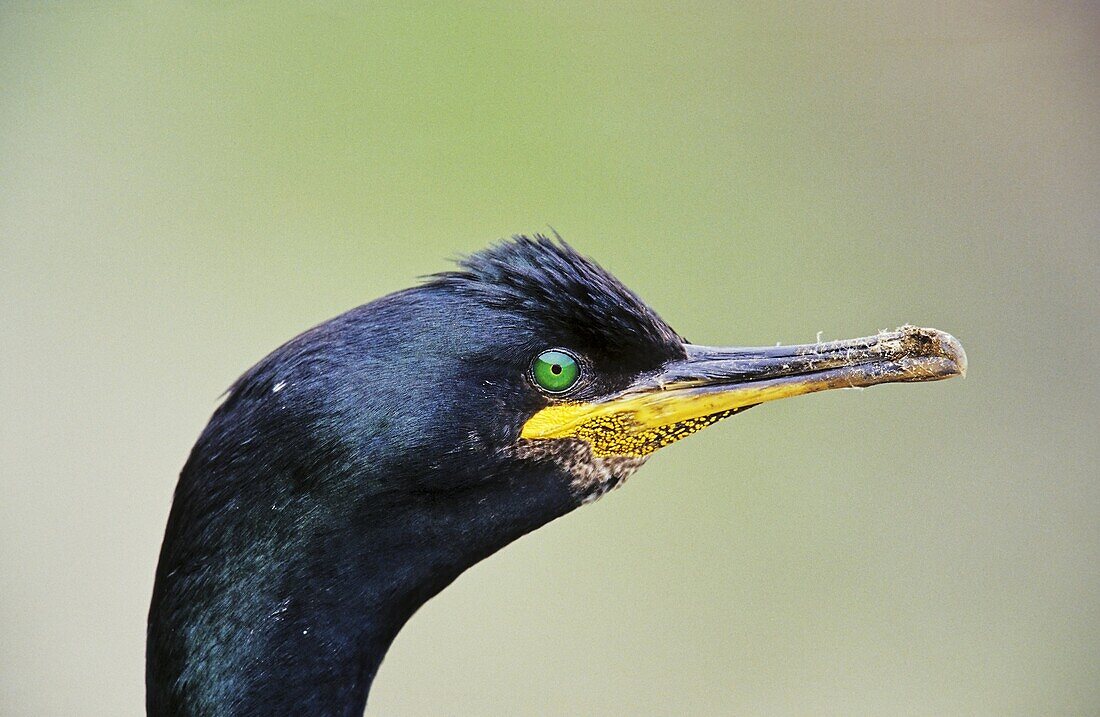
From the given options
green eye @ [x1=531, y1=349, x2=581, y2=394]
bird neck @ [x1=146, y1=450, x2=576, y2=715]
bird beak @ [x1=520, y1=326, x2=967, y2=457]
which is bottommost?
bird neck @ [x1=146, y1=450, x2=576, y2=715]

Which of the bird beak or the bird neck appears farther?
the bird beak

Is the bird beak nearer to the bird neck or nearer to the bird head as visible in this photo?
the bird head

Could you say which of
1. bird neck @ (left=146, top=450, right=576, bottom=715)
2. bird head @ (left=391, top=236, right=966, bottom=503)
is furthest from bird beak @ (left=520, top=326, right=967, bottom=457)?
bird neck @ (left=146, top=450, right=576, bottom=715)

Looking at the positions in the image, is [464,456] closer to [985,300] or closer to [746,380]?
[746,380]

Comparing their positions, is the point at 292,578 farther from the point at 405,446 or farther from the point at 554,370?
the point at 554,370

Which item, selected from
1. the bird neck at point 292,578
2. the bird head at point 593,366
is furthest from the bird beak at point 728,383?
the bird neck at point 292,578

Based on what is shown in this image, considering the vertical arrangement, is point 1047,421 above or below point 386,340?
below

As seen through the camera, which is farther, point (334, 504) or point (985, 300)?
point (985, 300)

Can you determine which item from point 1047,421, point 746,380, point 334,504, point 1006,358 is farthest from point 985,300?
point 334,504
